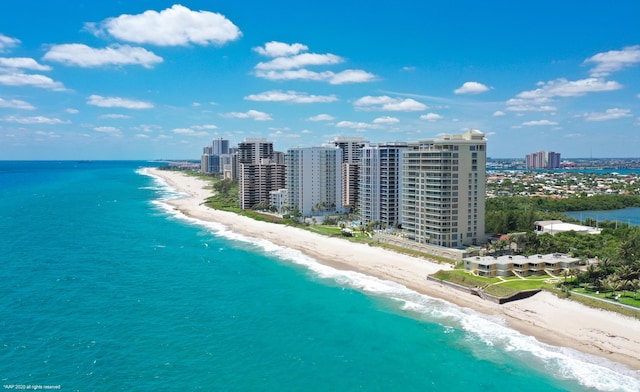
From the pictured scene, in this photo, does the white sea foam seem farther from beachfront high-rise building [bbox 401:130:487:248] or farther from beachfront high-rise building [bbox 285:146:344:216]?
beachfront high-rise building [bbox 285:146:344:216]

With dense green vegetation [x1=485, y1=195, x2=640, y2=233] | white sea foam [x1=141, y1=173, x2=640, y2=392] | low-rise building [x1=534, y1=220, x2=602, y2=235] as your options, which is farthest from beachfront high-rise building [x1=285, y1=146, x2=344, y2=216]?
white sea foam [x1=141, y1=173, x2=640, y2=392]

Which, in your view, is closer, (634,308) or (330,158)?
(634,308)

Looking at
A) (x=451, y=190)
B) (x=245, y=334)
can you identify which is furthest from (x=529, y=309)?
(x=245, y=334)

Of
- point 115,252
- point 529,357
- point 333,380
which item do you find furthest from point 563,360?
point 115,252

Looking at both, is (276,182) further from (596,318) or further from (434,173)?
(596,318)

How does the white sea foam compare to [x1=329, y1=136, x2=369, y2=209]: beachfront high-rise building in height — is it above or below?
below

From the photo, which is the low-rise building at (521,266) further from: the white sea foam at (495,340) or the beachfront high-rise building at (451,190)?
the beachfront high-rise building at (451,190)
